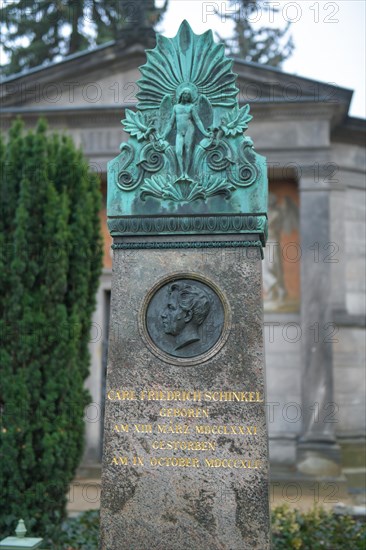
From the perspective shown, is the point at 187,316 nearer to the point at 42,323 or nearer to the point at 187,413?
the point at 187,413

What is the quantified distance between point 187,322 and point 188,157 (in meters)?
1.32

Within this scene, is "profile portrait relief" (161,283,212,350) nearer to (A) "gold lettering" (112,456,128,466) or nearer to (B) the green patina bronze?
(B) the green patina bronze

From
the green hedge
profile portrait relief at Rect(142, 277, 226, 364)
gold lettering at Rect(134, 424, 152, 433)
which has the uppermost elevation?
profile portrait relief at Rect(142, 277, 226, 364)

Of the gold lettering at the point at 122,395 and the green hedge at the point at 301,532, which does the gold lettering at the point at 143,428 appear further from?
the green hedge at the point at 301,532

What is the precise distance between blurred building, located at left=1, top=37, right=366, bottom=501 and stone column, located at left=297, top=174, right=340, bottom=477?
0.02 meters

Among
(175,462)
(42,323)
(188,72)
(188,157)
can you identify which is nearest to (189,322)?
(175,462)

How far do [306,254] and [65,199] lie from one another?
606 centimetres

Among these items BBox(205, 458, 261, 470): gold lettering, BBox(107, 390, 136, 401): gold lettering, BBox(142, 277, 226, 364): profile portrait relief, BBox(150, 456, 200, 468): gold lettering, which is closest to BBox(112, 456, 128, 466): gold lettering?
BBox(150, 456, 200, 468): gold lettering

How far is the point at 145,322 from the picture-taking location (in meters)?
5.91

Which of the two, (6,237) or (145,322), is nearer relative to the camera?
(145,322)

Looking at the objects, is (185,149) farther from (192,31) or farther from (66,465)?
(66,465)

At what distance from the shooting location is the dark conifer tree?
9000 mm

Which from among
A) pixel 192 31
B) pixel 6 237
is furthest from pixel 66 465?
pixel 192 31

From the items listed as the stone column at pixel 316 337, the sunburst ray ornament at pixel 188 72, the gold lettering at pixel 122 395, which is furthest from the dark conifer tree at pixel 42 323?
the stone column at pixel 316 337
